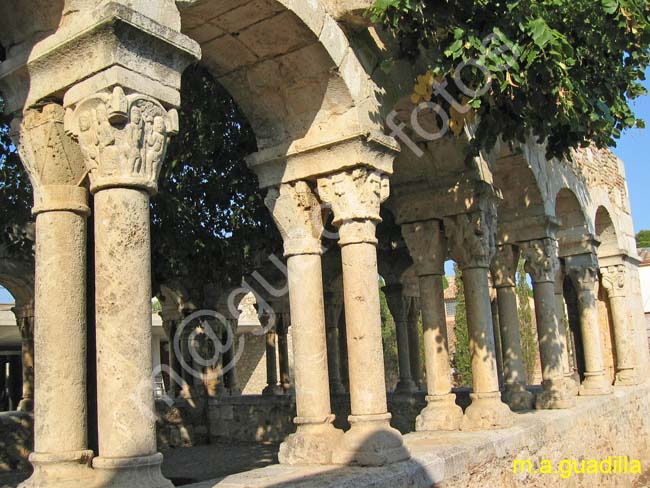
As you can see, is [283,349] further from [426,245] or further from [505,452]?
[505,452]

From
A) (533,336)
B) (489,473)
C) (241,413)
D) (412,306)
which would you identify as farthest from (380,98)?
(533,336)

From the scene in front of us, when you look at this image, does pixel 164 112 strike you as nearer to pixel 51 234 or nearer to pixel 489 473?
pixel 51 234

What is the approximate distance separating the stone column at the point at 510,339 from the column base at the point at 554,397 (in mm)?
136

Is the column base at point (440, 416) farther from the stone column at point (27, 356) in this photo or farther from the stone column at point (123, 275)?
the stone column at point (27, 356)

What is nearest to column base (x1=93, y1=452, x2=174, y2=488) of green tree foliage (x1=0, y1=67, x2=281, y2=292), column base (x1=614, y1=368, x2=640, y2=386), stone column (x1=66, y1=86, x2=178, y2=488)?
stone column (x1=66, y1=86, x2=178, y2=488)

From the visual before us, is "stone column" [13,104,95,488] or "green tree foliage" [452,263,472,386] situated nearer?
"stone column" [13,104,95,488]

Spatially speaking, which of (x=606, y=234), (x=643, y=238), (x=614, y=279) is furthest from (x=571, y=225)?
(x=643, y=238)

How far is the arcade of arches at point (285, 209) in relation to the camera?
11.7 ft

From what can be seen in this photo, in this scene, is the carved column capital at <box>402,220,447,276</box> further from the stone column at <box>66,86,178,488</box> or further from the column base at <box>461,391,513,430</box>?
the stone column at <box>66,86,178,488</box>

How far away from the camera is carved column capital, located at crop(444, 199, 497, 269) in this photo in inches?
300

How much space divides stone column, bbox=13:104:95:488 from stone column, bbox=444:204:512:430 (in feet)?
15.0

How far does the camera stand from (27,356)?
12.1 meters

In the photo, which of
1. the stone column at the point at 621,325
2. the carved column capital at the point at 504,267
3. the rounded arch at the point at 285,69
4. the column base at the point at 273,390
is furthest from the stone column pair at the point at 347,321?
the column base at the point at 273,390

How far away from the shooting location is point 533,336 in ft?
95.9
